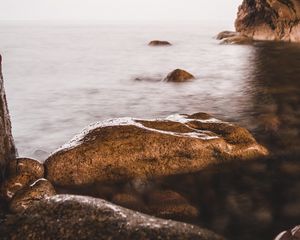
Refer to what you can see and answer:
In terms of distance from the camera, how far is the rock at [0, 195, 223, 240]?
2949mm

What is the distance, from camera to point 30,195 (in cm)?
439

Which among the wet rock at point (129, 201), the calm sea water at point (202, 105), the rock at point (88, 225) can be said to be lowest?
the calm sea water at point (202, 105)

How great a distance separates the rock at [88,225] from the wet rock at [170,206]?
126 centimetres

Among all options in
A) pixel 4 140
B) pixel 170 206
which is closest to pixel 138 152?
pixel 170 206

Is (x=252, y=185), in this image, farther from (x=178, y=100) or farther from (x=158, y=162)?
(x=178, y=100)

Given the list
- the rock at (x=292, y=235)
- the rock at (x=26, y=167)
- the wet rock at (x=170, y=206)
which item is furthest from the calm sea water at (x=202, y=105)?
the rock at (x=26, y=167)

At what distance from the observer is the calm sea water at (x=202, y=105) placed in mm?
4915

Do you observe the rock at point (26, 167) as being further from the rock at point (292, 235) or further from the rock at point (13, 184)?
the rock at point (292, 235)

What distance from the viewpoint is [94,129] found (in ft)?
19.2

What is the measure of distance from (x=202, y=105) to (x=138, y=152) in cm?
568

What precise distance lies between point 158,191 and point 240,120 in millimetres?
4465

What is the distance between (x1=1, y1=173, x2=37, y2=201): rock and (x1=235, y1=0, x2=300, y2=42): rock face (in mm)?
29210

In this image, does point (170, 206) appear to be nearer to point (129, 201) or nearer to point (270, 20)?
point (129, 201)

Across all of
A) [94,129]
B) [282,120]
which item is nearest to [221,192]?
[94,129]
